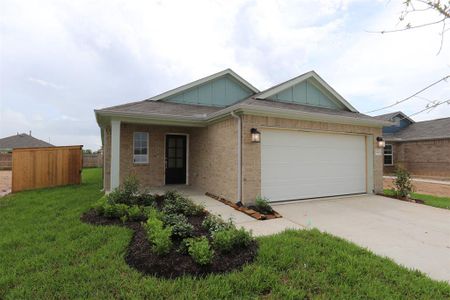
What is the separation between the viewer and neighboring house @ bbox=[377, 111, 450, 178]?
16.2 metres

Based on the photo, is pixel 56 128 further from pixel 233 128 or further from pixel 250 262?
pixel 250 262

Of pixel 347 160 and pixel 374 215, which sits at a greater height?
pixel 347 160

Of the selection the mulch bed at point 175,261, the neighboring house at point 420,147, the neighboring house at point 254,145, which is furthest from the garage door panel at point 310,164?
the neighboring house at point 420,147

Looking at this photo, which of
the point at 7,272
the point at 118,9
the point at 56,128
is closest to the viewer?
the point at 7,272

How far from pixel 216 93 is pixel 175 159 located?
13.1ft

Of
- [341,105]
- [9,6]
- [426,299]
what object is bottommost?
[426,299]

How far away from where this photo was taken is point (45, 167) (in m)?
10.2

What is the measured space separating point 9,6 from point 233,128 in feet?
22.5

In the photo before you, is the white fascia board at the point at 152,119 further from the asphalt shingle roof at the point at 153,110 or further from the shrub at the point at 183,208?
the shrub at the point at 183,208

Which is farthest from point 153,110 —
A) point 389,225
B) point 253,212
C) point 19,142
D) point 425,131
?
point 19,142

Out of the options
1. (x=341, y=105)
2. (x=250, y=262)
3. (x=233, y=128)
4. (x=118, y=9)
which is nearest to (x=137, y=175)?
(x=233, y=128)

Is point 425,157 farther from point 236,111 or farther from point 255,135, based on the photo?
point 236,111

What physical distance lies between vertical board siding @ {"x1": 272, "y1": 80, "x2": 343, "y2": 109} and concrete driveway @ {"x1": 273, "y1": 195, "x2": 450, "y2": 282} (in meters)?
4.50

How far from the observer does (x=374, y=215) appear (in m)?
5.98
